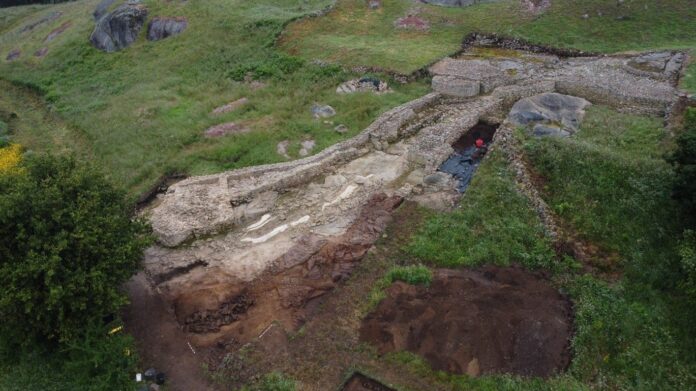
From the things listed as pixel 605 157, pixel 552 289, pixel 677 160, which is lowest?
pixel 552 289

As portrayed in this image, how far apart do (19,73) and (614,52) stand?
190ft

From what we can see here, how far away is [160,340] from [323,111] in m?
19.5

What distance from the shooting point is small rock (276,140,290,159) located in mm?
29281

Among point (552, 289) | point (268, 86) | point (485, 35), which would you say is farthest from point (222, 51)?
point (552, 289)

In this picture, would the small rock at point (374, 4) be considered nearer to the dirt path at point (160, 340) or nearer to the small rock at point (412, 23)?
the small rock at point (412, 23)

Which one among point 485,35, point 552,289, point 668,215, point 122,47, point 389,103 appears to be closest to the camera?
point 552,289

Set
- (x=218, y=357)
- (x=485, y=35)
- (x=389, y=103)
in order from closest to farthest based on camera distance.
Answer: (x=218, y=357) < (x=389, y=103) < (x=485, y=35)

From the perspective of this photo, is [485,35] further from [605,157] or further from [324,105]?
[605,157]

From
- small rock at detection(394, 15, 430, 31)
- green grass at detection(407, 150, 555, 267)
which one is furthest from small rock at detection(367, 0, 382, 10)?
green grass at detection(407, 150, 555, 267)

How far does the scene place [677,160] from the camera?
2031cm

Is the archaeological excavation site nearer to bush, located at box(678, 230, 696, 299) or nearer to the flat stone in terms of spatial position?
A: the flat stone

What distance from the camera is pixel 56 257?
15.9 metres

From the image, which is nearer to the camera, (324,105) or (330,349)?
(330,349)

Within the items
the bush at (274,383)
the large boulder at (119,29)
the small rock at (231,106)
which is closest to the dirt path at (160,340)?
the bush at (274,383)
